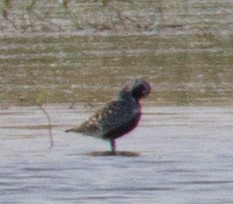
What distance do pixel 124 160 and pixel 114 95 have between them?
338 cm

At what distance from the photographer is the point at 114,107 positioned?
12773 mm

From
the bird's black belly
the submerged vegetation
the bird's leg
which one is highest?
the bird's black belly

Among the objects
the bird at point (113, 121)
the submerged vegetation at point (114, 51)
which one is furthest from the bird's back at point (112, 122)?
the submerged vegetation at point (114, 51)

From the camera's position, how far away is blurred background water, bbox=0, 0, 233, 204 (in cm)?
1089

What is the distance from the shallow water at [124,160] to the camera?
10539 mm

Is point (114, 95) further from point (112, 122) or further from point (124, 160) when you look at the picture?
point (124, 160)

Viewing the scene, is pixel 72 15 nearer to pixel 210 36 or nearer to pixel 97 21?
pixel 97 21

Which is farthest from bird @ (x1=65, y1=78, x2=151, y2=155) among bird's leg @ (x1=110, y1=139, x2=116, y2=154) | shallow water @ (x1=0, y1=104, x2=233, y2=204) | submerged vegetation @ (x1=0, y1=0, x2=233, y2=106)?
submerged vegetation @ (x1=0, y1=0, x2=233, y2=106)

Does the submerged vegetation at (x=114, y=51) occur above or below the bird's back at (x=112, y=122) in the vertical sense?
below

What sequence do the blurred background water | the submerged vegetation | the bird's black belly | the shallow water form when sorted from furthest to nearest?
the submerged vegetation, the bird's black belly, the blurred background water, the shallow water

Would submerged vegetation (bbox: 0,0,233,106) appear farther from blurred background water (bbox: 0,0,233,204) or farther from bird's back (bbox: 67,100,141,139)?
bird's back (bbox: 67,100,141,139)

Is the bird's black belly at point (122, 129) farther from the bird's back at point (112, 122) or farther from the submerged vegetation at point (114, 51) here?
the submerged vegetation at point (114, 51)

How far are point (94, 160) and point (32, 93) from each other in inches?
Answer: 142

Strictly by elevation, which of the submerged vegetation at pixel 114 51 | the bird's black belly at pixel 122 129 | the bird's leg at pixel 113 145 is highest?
the bird's black belly at pixel 122 129
